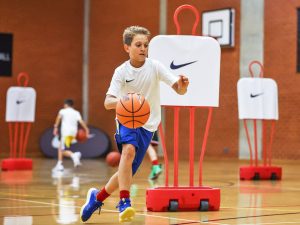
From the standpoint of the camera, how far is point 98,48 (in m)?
23.1

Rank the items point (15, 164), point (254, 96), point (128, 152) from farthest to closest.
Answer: point (15, 164) → point (254, 96) → point (128, 152)

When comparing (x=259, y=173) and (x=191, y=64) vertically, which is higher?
(x=191, y=64)

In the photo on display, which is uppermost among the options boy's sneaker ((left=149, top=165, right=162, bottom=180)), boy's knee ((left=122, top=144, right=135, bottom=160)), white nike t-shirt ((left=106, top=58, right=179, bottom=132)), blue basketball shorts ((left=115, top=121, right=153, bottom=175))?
white nike t-shirt ((left=106, top=58, right=179, bottom=132))

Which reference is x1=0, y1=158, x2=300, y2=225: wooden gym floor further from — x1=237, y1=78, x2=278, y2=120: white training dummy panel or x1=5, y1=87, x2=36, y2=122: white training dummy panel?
x1=5, y1=87, x2=36, y2=122: white training dummy panel

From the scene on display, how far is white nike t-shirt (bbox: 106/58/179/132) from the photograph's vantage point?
622 centimetres

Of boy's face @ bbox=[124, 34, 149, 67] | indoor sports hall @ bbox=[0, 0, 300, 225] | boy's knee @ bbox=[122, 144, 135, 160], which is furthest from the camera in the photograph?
indoor sports hall @ bbox=[0, 0, 300, 225]

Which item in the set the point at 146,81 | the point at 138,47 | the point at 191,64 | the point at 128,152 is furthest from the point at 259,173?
the point at 128,152

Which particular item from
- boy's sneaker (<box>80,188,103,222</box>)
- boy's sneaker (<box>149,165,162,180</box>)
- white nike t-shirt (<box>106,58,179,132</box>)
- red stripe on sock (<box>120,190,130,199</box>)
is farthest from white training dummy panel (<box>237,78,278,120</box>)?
red stripe on sock (<box>120,190,130,199</box>)

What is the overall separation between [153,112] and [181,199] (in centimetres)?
115

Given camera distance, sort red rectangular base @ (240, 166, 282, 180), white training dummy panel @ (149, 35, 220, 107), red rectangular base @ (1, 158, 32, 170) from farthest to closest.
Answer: red rectangular base @ (1, 158, 32, 170)
red rectangular base @ (240, 166, 282, 180)
white training dummy panel @ (149, 35, 220, 107)

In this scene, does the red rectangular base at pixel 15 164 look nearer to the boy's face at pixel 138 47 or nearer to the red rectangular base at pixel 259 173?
the red rectangular base at pixel 259 173

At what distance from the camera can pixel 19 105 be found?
593 inches

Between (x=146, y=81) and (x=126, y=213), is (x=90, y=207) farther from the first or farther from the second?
(x=146, y=81)

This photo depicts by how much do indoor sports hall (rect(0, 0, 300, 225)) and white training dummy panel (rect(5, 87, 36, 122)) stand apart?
0.08 feet
